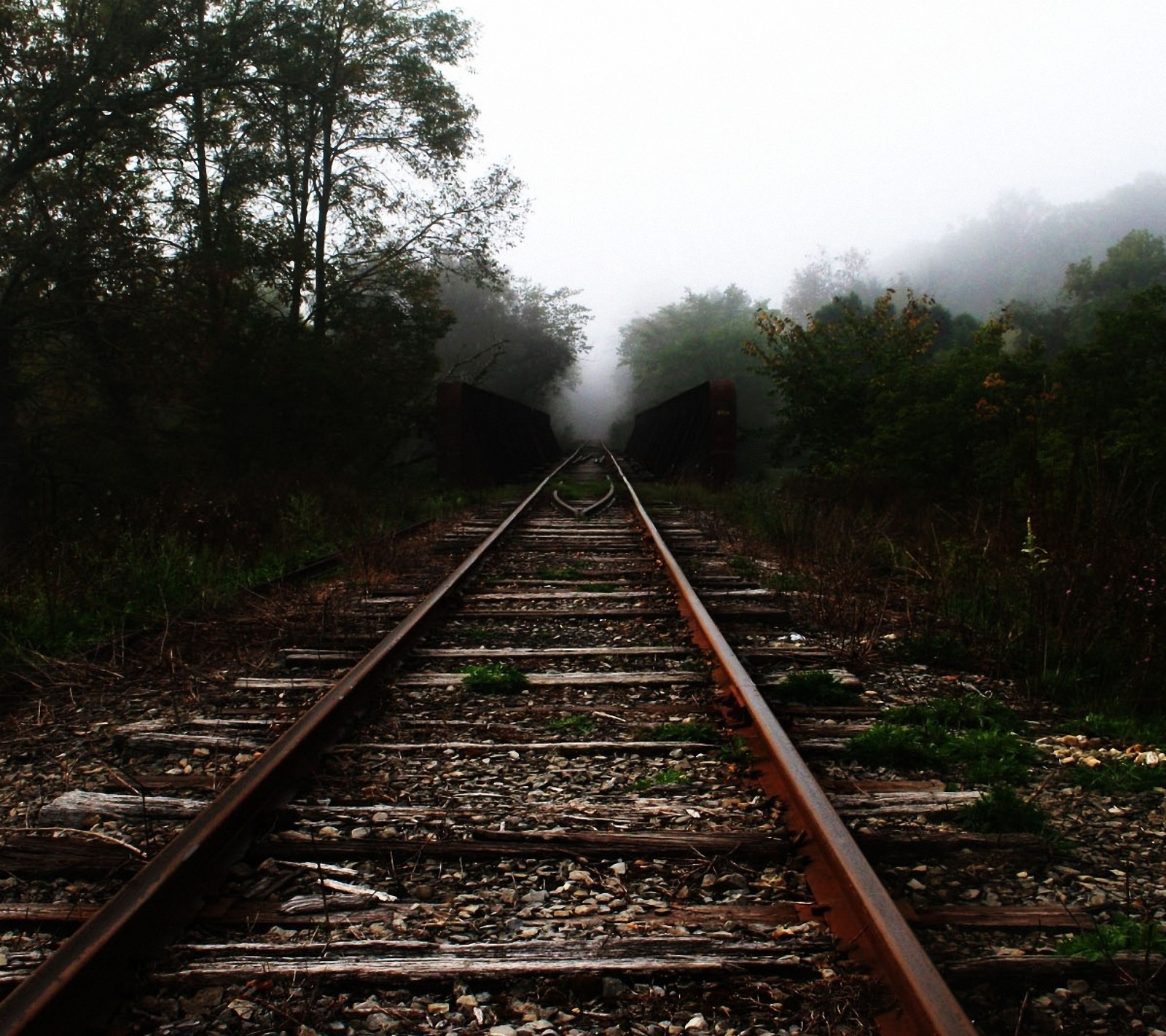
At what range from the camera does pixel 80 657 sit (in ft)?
15.5

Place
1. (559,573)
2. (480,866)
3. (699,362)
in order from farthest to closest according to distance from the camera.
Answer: (699,362) → (559,573) → (480,866)

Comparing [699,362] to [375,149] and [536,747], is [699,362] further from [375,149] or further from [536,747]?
[536,747]

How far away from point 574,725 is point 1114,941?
206cm

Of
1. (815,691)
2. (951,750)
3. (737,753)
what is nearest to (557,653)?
(815,691)

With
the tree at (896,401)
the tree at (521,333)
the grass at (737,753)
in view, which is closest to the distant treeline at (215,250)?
the grass at (737,753)

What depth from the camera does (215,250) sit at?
47.3ft

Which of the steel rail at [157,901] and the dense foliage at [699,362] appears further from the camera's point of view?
the dense foliage at [699,362]

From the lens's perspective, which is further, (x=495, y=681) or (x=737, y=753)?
(x=495, y=681)

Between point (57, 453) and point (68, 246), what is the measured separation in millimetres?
2967

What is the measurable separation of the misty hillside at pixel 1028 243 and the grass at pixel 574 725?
516 feet

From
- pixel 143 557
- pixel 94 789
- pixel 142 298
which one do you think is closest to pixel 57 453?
pixel 142 298

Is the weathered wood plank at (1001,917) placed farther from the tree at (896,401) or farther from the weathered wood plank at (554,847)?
the tree at (896,401)

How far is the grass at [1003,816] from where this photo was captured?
279 centimetres

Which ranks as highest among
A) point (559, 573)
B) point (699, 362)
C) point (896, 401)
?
point (699, 362)
